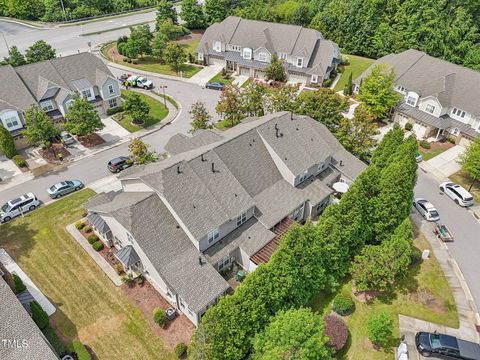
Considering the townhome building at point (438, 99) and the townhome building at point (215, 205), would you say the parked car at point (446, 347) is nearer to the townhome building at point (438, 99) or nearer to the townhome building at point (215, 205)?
the townhome building at point (215, 205)

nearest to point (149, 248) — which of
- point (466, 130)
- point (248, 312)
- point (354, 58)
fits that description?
point (248, 312)

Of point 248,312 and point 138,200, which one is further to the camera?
point 138,200

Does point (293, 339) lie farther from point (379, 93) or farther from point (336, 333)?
point (379, 93)

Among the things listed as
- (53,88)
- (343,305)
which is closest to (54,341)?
(343,305)

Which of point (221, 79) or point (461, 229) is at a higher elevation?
point (221, 79)

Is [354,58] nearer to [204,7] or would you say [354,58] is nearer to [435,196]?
[204,7]

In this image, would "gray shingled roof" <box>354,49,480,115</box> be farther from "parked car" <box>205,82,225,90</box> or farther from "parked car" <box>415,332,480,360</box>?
"parked car" <box>415,332,480,360</box>
